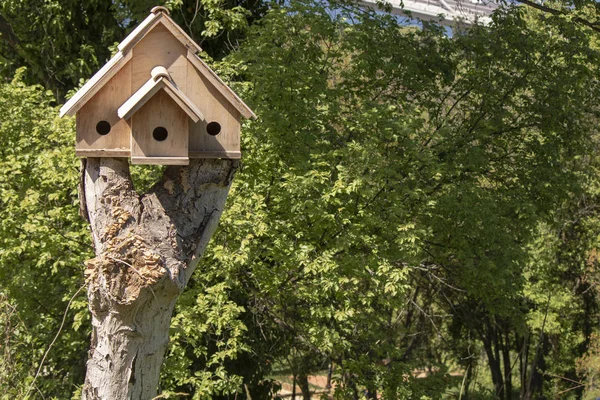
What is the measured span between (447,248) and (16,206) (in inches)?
207

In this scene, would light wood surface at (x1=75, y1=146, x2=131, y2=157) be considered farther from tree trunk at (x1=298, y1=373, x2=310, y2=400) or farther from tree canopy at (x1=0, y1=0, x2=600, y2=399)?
tree trunk at (x1=298, y1=373, x2=310, y2=400)

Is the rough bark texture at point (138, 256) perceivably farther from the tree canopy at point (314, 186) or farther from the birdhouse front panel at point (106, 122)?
the tree canopy at point (314, 186)

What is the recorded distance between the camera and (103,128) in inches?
140

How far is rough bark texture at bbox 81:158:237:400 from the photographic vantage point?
133 inches

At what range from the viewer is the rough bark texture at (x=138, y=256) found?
337cm

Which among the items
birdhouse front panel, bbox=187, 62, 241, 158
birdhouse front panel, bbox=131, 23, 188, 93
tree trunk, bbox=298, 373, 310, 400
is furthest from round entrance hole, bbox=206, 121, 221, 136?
tree trunk, bbox=298, 373, 310, 400

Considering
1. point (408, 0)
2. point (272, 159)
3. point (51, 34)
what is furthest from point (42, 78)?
point (408, 0)

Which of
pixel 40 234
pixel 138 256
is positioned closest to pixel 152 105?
pixel 138 256

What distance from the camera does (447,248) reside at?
9.82m

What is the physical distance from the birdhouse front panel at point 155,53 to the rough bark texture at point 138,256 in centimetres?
42

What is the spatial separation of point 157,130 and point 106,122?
9.7 inches

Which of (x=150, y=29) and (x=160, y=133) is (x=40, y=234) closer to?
(x=160, y=133)

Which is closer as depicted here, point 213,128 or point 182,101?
point 182,101

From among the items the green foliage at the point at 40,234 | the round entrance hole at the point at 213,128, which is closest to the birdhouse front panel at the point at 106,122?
the round entrance hole at the point at 213,128
